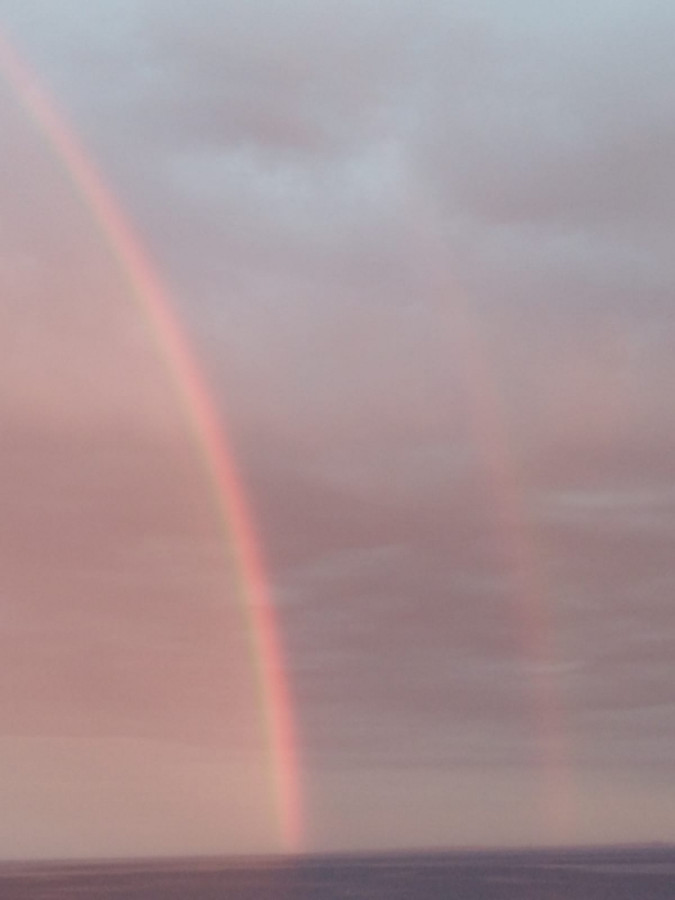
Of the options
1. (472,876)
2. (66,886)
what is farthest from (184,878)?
(472,876)

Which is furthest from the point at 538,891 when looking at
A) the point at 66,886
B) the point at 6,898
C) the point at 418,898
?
the point at 66,886

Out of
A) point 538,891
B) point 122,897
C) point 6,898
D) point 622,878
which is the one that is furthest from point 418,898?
point 622,878

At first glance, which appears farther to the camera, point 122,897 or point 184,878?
point 184,878

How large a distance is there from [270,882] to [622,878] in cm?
2228

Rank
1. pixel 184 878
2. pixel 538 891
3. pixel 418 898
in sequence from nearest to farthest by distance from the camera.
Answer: pixel 418 898, pixel 538 891, pixel 184 878

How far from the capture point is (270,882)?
310 ft

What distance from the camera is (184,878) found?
10231 centimetres

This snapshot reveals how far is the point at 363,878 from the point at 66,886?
1961 centimetres

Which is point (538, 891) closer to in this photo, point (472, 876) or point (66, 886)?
point (472, 876)

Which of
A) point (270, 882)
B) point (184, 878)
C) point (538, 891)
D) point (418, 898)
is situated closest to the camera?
point (418, 898)

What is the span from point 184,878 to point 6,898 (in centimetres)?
2682

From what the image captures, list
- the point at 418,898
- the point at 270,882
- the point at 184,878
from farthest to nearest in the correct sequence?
the point at 184,878 → the point at 270,882 → the point at 418,898

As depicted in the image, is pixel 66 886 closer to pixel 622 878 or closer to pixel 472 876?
pixel 472 876

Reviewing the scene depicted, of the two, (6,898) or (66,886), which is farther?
(66,886)
